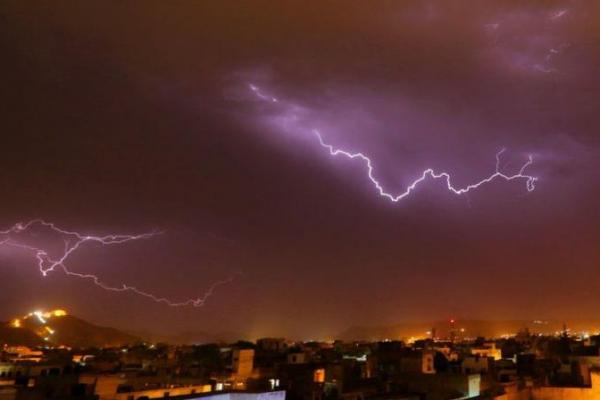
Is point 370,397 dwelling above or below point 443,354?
below

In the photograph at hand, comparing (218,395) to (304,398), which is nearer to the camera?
(218,395)

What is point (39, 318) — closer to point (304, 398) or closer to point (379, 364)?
point (379, 364)

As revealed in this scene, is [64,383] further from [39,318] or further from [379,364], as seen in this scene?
[39,318]

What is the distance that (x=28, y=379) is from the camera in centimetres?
1992

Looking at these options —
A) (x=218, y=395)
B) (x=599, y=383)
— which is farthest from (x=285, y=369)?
(x=218, y=395)

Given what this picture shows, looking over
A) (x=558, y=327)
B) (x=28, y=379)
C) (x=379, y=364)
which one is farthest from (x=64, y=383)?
(x=558, y=327)

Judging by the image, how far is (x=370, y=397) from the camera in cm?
1681

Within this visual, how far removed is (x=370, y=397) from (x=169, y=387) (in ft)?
21.2

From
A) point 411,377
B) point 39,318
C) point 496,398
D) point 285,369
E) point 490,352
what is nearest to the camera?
point 496,398

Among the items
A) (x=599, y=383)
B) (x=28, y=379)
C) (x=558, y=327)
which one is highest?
(x=558, y=327)

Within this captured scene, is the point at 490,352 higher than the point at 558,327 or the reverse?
the reverse

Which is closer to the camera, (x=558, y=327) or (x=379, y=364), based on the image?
(x=379, y=364)

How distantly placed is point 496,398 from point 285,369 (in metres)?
11.0

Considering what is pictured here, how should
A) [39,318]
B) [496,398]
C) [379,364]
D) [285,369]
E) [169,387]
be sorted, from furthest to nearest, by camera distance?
[39,318] → [379,364] → [285,369] → [169,387] → [496,398]
